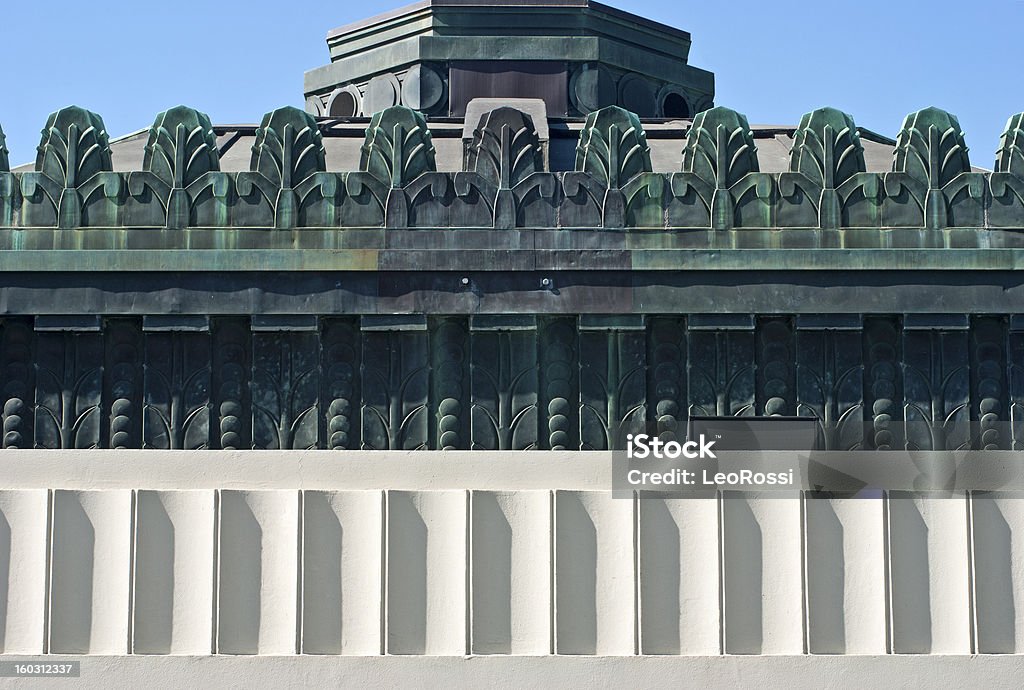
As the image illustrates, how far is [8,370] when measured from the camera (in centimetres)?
1216

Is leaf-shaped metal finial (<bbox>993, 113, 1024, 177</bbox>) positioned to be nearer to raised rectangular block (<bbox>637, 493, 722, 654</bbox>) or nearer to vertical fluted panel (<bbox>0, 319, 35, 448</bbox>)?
raised rectangular block (<bbox>637, 493, 722, 654</bbox>)

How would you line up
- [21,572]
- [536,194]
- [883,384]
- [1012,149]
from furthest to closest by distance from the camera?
[1012,149] < [536,194] < [883,384] < [21,572]

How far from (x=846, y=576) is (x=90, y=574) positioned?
5.33 m

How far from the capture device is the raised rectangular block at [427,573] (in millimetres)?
9320

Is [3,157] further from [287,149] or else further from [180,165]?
[287,149]

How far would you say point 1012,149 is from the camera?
1273 centimetres

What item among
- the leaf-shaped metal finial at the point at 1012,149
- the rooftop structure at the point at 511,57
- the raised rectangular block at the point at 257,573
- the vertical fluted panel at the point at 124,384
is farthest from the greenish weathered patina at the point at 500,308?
the rooftop structure at the point at 511,57

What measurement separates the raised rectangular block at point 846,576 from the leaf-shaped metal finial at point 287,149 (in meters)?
5.89

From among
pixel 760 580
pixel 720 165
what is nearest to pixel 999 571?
pixel 760 580

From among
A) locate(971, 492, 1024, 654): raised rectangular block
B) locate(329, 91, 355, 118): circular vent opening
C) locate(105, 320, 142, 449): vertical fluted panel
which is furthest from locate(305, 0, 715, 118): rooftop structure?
locate(971, 492, 1024, 654): raised rectangular block

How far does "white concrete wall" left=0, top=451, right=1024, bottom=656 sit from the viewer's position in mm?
9328

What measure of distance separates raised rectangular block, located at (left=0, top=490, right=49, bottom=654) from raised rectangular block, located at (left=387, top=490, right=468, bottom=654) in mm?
2472

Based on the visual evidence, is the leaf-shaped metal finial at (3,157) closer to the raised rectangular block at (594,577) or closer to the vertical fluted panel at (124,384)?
the vertical fluted panel at (124,384)

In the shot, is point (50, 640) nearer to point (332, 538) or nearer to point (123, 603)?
point (123, 603)
